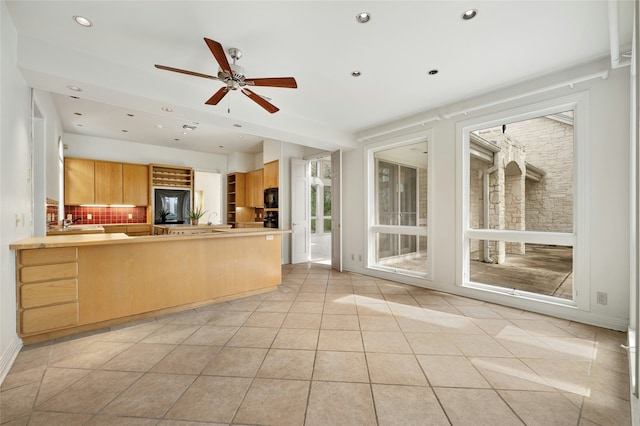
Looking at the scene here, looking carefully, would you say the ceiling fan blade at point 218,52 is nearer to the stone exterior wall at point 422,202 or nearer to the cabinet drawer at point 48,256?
the cabinet drawer at point 48,256

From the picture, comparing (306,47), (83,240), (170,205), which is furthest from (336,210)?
(170,205)

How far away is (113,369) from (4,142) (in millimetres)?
1950

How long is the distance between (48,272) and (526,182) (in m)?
5.64

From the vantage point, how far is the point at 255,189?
7500 millimetres

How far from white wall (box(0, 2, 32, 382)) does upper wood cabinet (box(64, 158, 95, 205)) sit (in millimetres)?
4118

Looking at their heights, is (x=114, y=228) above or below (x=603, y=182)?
below

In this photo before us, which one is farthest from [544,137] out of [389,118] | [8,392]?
[8,392]

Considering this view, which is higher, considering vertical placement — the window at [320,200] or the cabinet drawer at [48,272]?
the window at [320,200]

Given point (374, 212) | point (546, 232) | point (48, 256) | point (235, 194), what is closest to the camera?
point (48, 256)

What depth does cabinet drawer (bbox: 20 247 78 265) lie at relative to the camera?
7.91 ft

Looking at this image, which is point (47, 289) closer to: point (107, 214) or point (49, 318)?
point (49, 318)

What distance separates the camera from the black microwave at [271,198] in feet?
21.4

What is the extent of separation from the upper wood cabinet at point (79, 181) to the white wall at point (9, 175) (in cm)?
412

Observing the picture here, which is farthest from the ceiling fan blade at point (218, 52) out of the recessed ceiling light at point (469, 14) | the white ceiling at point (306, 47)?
the recessed ceiling light at point (469, 14)
